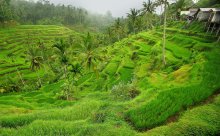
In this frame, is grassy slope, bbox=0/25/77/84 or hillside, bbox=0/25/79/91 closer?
hillside, bbox=0/25/79/91

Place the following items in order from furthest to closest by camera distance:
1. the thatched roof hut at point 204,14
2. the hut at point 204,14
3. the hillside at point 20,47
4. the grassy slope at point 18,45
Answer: the grassy slope at point 18,45, the hillside at point 20,47, the hut at point 204,14, the thatched roof hut at point 204,14

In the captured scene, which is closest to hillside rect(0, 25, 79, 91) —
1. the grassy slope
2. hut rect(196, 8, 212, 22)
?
the grassy slope

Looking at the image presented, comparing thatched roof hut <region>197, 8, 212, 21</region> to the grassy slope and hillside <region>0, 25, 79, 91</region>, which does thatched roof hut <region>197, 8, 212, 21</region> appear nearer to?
hillside <region>0, 25, 79, 91</region>

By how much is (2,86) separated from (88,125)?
42631 millimetres

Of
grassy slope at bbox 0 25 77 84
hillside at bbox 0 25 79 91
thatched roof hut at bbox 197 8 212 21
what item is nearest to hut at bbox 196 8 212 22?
thatched roof hut at bbox 197 8 212 21

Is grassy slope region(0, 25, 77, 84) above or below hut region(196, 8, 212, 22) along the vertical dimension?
below

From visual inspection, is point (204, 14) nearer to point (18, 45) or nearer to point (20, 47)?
point (20, 47)

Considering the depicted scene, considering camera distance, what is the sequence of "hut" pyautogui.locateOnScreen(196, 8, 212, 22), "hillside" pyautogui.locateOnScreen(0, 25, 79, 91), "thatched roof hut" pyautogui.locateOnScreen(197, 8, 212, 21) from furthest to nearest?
"hillside" pyautogui.locateOnScreen(0, 25, 79, 91), "hut" pyautogui.locateOnScreen(196, 8, 212, 22), "thatched roof hut" pyautogui.locateOnScreen(197, 8, 212, 21)

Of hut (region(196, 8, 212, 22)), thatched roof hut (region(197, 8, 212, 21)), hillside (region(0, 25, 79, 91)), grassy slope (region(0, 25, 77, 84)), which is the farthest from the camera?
grassy slope (region(0, 25, 77, 84))

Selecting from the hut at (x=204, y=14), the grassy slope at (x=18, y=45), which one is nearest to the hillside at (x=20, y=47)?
the grassy slope at (x=18, y=45)

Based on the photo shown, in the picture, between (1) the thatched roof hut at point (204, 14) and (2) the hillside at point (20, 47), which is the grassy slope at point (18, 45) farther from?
(1) the thatched roof hut at point (204, 14)

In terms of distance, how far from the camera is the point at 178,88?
54.0 ft

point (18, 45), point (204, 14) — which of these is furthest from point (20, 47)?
point (204, 14)

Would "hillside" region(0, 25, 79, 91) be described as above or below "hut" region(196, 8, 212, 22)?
below
